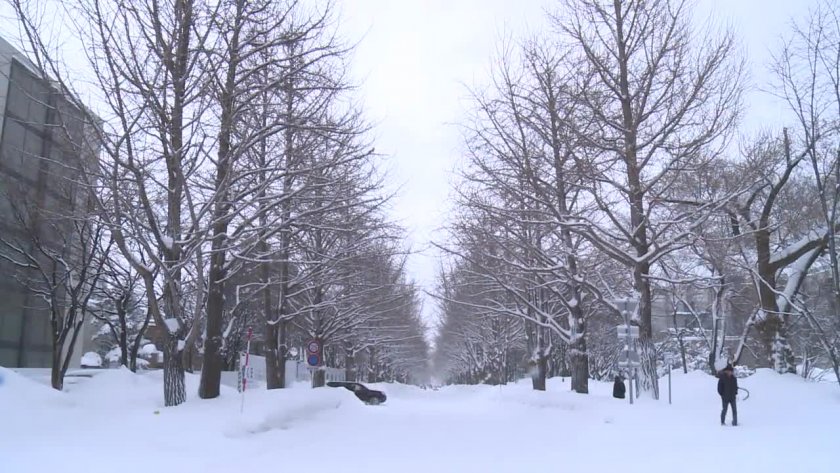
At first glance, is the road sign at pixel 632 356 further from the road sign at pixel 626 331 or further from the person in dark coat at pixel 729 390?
the person in dark coat at pixel 729 390

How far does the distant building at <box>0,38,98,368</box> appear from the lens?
2419cm

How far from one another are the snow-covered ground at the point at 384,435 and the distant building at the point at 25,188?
844 centimetres

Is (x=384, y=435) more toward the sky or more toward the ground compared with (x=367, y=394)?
more toward the sky

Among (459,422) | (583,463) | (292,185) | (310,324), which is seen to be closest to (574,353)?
(459,422)

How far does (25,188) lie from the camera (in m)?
25.6

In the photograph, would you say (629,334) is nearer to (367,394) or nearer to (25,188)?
(367,394)

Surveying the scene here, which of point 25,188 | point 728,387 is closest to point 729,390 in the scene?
point 728,387

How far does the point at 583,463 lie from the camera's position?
37.6 ft

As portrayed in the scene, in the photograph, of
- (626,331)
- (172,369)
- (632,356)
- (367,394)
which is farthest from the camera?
(367,394)

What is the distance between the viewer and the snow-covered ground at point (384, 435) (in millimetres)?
10242

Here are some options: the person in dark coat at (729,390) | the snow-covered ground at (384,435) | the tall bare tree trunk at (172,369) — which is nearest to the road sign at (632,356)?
the snow-covered ground at (384,435)

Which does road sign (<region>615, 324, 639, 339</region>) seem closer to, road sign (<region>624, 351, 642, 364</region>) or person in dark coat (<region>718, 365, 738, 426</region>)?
road sign (<region>624, 351, 642, 364</region>)

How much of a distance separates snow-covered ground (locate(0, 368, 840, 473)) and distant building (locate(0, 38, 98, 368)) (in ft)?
27.7

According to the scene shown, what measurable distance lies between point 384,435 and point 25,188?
17.7 meters
